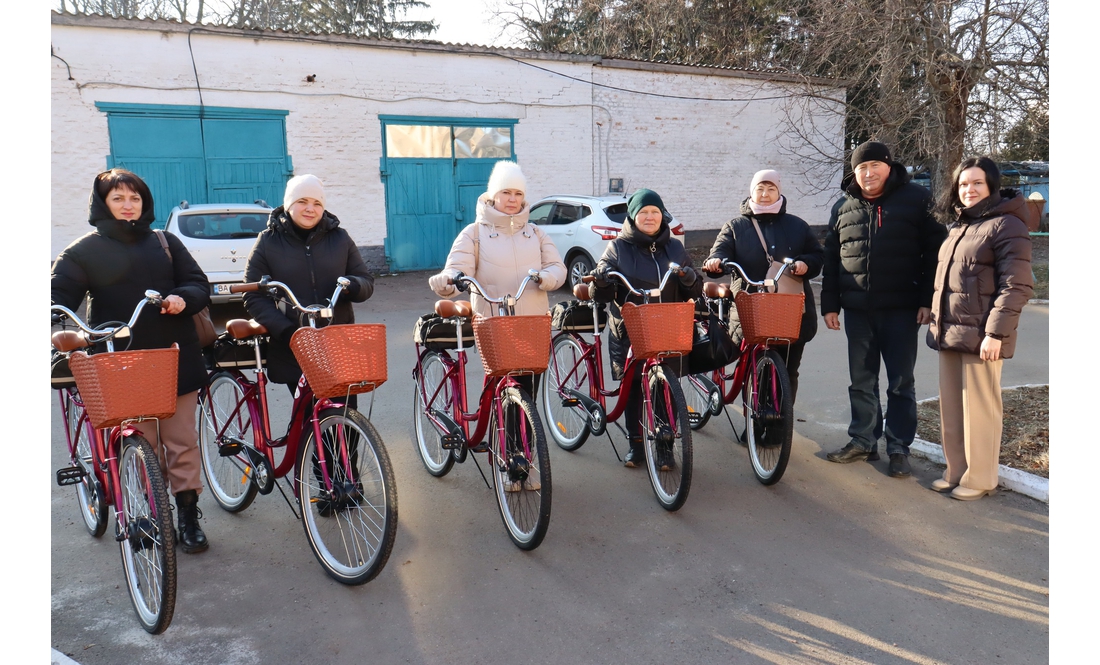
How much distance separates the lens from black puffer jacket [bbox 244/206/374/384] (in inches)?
162

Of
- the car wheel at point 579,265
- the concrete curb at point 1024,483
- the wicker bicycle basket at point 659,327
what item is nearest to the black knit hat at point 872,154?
the wicker bicycle basket at point 659,327

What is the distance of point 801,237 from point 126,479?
399 cm

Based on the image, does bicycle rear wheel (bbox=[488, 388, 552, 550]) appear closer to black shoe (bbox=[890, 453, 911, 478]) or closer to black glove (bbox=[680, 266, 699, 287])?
black glove (bbox=[680, 266, 699, 287])

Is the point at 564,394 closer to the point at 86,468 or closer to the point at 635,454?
the point at 635,454

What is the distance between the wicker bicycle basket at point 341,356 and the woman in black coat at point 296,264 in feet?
2.24

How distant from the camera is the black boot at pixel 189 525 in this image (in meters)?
4.09

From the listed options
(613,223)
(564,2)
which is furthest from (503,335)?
(564,2)

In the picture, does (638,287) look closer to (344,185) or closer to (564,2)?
(344,185)

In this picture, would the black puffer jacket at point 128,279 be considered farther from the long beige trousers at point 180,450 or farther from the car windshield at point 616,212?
the car windshield at point 616,212

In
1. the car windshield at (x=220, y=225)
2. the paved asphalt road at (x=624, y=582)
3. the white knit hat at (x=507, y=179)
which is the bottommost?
the paved asphalt road at (x=624, y=582)

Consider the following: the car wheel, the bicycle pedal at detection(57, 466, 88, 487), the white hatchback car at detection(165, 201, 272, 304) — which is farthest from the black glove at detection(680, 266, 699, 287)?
the car wheel

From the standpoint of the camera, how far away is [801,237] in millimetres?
5277

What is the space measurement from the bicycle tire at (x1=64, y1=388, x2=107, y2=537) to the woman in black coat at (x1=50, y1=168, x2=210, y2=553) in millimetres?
297

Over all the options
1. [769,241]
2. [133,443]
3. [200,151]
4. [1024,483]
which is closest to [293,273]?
[133,443]
